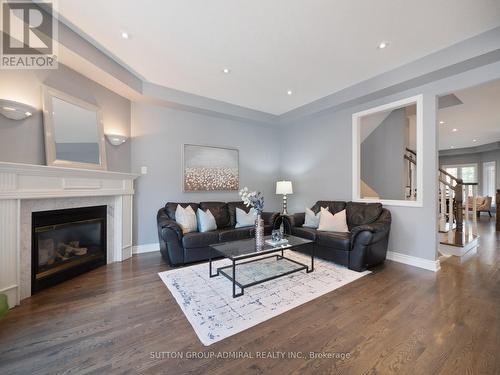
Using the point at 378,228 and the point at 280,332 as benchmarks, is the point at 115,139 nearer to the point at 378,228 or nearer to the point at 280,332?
the point at 280,332

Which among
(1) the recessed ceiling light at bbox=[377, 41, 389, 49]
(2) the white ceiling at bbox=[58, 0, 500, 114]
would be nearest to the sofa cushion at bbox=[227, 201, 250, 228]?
(2) the white ceiling at bbox=[58, 0, 500, 114]

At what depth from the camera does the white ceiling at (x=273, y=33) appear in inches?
81.0

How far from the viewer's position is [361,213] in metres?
3.62

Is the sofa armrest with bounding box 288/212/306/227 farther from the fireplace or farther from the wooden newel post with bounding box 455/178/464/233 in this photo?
the fireplace

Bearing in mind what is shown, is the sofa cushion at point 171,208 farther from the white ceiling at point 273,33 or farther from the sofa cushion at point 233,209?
the white ceiling at point 273,33

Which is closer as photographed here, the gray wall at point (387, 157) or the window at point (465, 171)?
the gray wall at point (387, 157)

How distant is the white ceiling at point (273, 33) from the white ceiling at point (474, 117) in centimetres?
125

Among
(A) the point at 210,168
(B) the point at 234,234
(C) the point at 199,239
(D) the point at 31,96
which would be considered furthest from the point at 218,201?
(D) the point at 31,96

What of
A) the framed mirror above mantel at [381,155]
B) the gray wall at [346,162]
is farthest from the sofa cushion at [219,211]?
the framed mirror above mantel at [381,155]

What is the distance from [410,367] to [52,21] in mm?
4225

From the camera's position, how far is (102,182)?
310 centimetres

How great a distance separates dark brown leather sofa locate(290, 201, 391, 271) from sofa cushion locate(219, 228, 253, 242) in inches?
31.7

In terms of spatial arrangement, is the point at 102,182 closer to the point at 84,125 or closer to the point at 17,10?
the point at 84,125

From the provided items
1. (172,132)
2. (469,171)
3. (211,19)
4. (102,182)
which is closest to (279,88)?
(211,19)
